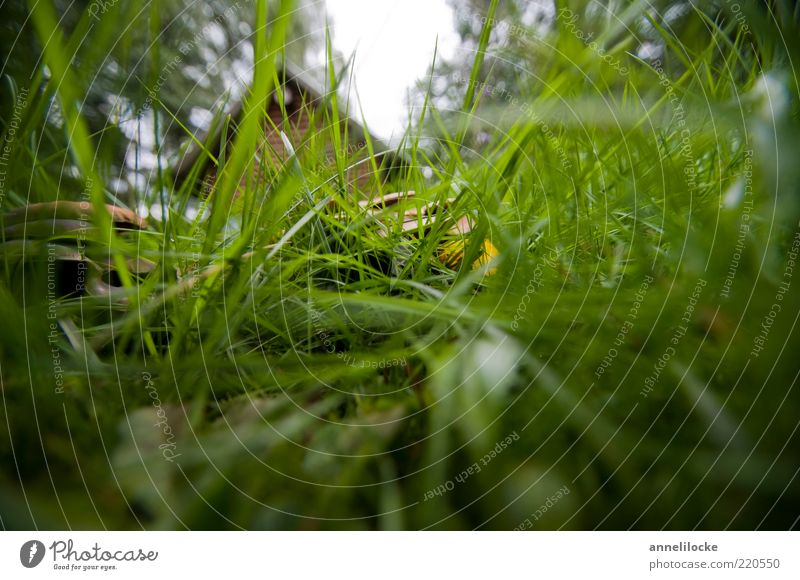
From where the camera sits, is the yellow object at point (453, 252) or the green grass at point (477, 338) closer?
the green grass at point (477, 338)

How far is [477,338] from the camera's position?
0.22 meters

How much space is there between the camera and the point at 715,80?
331 millimetres

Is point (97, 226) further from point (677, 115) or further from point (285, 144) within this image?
point (677, 115)

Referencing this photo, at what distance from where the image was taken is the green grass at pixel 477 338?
0.18m

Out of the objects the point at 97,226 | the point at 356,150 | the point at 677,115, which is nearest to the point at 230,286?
the point at 97,226

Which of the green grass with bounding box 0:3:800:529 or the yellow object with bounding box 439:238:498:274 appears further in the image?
the yellow object with bounding box 439:238:498:274

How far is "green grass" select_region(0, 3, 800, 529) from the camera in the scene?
176mm

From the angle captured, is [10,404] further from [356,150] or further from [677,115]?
[677,115]

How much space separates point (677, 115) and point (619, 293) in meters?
0.16

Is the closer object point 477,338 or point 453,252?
point 477,338
